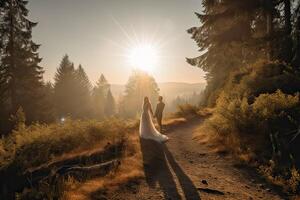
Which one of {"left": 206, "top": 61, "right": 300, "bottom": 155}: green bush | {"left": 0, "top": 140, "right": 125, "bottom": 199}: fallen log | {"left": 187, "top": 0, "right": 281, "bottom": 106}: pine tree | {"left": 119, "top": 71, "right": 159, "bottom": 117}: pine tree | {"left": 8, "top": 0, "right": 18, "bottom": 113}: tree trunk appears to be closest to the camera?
{"left": 0, "top": 140, "right": 125, "bottom": 199}: fallen log

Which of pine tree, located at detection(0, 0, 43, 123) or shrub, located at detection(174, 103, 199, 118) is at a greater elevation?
pine tree, located at detection(0, 0, 43, 123)

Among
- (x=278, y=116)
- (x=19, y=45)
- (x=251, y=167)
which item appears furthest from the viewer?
(x=19, y=45)

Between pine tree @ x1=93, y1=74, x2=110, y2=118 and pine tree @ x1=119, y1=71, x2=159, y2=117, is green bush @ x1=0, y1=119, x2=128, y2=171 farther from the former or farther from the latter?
pine tree @ x1=93, y1=74, x2=110, y2=118

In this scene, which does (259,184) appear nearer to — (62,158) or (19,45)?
(62,158)

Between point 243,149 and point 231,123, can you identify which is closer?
point 243,149

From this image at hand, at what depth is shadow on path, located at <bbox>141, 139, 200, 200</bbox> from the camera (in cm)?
666

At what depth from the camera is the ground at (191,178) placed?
6.49 meters

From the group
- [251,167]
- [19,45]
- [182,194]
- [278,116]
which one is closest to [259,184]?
[251,167]

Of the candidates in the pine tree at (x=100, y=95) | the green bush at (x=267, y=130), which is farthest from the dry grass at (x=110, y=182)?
the pine tree at (x=100, y=95)

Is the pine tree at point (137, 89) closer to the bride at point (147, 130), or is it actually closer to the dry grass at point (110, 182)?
the bride at point (147, 130)

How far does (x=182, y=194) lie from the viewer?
6.54 metres

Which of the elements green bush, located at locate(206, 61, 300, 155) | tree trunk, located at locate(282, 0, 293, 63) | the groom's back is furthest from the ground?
tree trunk, located at locate(282, 0, 293, 63)

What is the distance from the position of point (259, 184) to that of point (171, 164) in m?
2.90

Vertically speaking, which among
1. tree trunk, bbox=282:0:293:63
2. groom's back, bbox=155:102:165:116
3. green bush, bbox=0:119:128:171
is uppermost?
tree trunk, bbox=282:0:293:63
